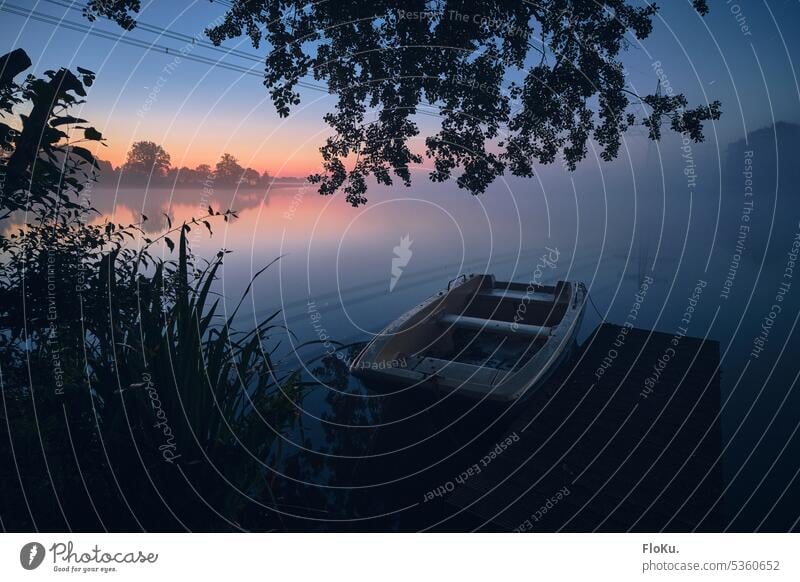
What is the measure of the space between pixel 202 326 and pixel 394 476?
4.52 metres

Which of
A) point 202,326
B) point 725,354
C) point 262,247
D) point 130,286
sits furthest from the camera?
point 262,247

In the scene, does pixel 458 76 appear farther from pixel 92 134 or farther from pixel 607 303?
pixel 607 303

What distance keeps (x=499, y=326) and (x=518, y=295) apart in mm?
2940

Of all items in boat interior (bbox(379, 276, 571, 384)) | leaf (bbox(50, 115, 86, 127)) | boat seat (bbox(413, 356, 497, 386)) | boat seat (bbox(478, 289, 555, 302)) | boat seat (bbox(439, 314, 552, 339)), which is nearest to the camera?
leaf (bbox(50, 115, 86, 127))

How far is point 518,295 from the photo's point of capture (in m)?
11.2

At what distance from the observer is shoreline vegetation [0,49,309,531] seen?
250 centimetres

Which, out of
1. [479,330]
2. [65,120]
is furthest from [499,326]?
[65,120]

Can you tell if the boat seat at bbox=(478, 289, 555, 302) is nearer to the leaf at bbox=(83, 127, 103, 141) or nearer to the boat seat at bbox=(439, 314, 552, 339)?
the boat seat at bbox=(439, 314, 552, 339)

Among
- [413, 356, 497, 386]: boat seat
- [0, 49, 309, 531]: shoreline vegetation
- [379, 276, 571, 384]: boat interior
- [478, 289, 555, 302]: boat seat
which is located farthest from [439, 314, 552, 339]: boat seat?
[0, 49, 309, 531]: shoreline vegetation

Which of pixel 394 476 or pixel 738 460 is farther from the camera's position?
pixel 738 460

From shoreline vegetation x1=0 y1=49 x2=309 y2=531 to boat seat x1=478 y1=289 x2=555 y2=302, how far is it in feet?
29.7
